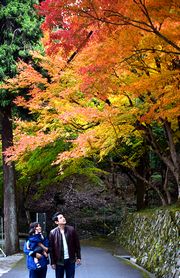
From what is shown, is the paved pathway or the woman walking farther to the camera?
the paved pathway

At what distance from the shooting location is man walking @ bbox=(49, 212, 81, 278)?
7.01m

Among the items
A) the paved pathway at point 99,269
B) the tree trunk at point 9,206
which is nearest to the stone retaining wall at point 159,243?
the paved pathway at point 99,269

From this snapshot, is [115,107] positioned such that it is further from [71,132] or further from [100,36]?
[100,36]

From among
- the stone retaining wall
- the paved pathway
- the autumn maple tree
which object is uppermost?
the autumn maple tree

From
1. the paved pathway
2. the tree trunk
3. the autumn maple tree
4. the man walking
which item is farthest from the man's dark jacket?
the tree trunk

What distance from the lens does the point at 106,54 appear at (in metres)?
8.46

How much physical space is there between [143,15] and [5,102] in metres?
10.2

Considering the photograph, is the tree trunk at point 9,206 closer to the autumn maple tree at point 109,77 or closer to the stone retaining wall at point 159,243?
the autumn maple tree at point 109,77

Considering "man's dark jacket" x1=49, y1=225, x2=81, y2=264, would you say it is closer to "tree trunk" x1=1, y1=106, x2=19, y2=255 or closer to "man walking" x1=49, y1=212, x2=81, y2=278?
"man walking" x1=49, y1=212, x2=81, y2=278

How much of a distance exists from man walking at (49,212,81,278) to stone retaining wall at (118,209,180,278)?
7.23 ft

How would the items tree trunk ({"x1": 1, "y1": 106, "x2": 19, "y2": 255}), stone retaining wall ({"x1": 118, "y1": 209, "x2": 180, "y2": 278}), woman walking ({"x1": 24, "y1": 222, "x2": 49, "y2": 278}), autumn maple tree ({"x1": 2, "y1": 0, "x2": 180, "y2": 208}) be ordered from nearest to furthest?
woman walking ({"x1": 24, "y1": 222, "x2": 49, "y2": 278})
autumn maple tree ({"x1": 2, "y1": 0, "x2": 180, "y2": 208})
stone retaining wall ({"x1": 118, "y1": 209, "x2": 180, "y2": 278})
tree trunk ({"x1": 1, "y1": 106, "x2": 19, "y2": 255})

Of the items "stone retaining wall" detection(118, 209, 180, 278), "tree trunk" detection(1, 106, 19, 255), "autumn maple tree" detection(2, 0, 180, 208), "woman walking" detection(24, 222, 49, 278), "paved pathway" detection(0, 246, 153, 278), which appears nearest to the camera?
"woman walking" detection(24, 222, 49, 278)

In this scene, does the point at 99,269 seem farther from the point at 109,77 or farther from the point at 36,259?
the point at 109,77

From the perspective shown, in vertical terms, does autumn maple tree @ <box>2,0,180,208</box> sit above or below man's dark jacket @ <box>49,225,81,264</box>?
above
